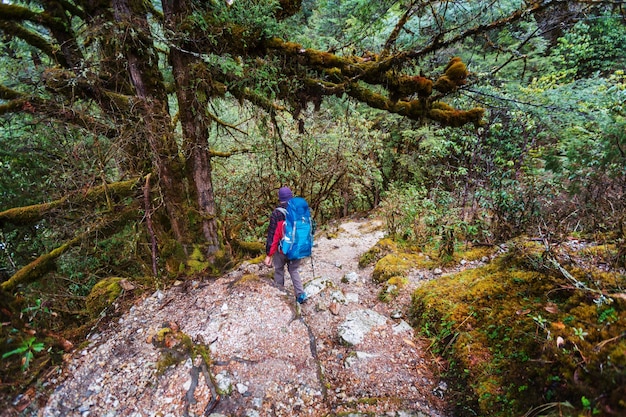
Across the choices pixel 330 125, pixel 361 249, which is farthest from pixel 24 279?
pixel 330 125

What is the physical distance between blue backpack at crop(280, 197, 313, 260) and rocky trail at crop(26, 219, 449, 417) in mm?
677

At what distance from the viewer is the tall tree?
3492 millimetres

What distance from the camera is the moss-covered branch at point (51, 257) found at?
3782mm

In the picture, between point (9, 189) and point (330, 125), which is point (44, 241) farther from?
point (330, 125)

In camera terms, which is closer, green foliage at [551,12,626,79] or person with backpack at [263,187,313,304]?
person with backpack at [263,187,313,304]

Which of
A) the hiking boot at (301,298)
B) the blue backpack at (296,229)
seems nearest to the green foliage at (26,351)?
the blue backpack at (296,229)

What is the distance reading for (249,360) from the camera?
3.05 metres

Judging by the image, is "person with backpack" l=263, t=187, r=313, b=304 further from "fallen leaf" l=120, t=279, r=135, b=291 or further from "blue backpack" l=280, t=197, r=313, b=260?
"fallen leaf" l=120, t=279, r=135, b=291

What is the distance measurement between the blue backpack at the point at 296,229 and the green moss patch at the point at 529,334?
6.34ft

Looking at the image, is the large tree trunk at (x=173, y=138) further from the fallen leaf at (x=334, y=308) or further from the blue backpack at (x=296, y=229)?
the fallen leaf at (x=334, y=308)

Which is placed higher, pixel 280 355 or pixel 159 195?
pixel 159 195

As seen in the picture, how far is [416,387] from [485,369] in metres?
0.69

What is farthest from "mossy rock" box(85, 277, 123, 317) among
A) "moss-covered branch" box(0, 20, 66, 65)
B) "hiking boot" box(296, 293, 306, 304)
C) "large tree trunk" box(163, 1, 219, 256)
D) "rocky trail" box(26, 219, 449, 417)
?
"moss-covered branch" box(0, 20, 66, 65)

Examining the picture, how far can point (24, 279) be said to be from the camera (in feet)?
12.6
